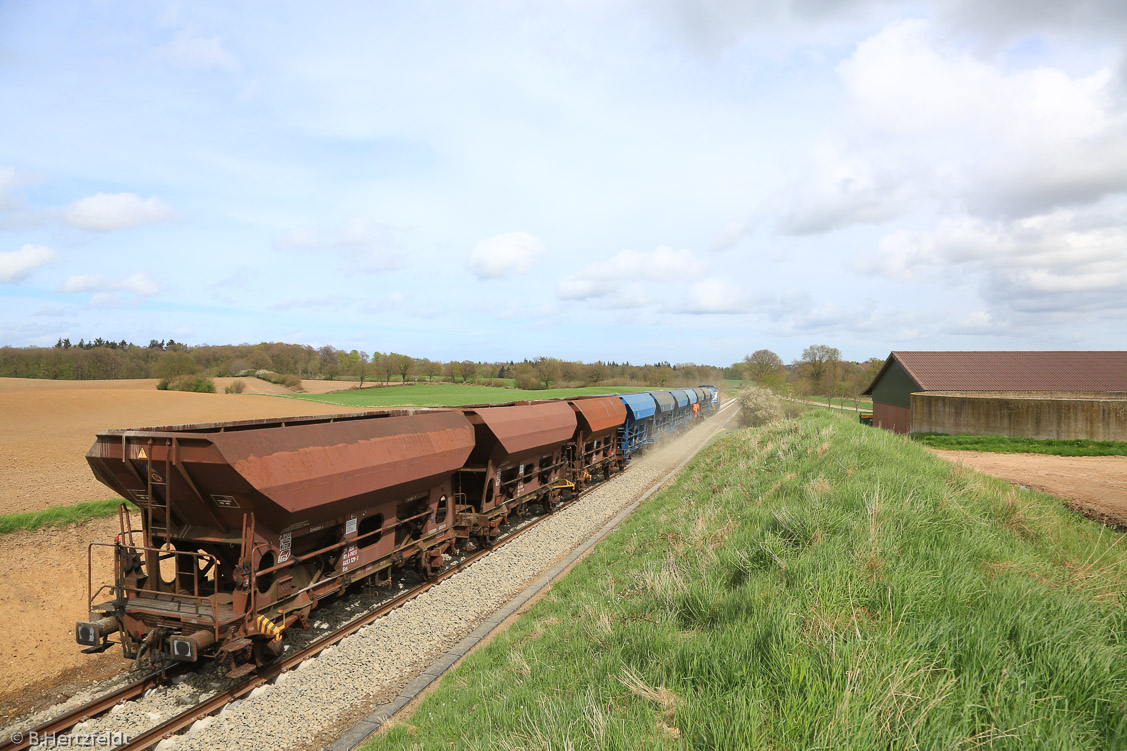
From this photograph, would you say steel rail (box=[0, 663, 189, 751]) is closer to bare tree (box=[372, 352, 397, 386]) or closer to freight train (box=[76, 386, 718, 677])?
freight train (box=[76, 386, 718, 677])

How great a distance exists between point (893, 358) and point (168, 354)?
74828 mm

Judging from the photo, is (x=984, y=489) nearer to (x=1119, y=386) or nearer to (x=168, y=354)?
(x=1119, y=386)

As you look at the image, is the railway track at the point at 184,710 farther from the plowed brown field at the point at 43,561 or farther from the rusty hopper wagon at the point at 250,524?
the plowed brown field at the point at 43,561

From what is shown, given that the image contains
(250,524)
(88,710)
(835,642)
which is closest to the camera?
(835,642)

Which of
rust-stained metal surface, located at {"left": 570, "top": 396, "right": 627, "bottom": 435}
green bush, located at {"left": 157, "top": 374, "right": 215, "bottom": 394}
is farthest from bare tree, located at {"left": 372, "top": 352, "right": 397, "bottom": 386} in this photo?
rust-stained metal surface, located at {"left": 570, "top": 396, "right": 627, "bottom": 435}

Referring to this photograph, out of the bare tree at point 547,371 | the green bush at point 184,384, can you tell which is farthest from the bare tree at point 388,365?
the green bush at point 184,384

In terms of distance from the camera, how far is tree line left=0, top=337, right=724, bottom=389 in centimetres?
7556

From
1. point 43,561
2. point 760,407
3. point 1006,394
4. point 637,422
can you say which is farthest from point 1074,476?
point 43,561

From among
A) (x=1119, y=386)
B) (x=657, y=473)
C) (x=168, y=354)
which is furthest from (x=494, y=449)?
(x=168, y=354)

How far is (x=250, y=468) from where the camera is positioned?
709 centimetres

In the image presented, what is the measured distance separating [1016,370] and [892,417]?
8348mm

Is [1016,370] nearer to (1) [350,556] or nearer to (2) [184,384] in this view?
(1) [350,556]

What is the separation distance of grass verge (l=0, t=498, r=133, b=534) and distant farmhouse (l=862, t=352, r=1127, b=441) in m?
35.8

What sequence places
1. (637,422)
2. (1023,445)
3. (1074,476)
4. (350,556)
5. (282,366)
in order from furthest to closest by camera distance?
(282,366), (637,422), (1023,445), (1074,476), (350,556)
